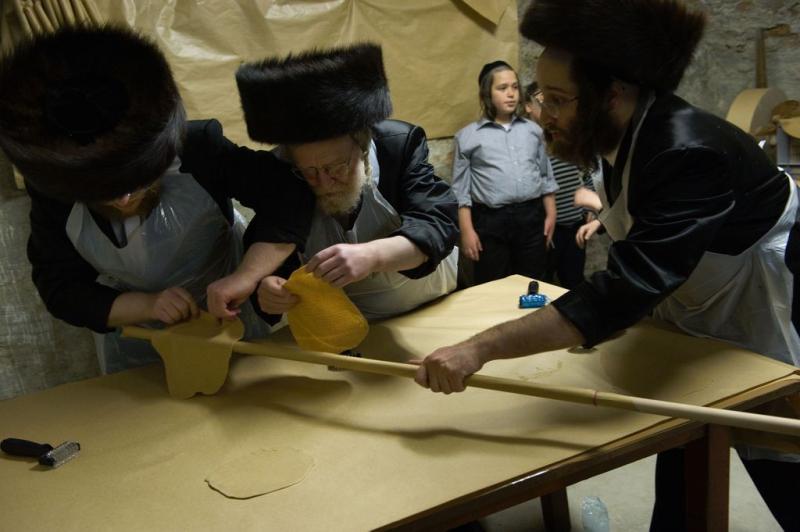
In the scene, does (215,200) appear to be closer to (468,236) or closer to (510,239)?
(468,236)

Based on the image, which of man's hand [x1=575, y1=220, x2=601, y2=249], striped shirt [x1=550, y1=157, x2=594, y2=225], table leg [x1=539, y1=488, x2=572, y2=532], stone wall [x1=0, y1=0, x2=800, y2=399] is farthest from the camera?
striped shirt [x1=550, y1=157, x2=594, y2=225]

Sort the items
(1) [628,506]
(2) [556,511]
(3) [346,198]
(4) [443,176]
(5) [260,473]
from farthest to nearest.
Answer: (4) [443,176]
(1) [628,506]
(2) [556,511]
(3) [346,198]
(5) [260,473]

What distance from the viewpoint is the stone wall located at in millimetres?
2559

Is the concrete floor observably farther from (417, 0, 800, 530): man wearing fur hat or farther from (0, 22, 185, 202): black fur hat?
(0, 22, 185, 202): black fur hat

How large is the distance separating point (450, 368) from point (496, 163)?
7.48ft

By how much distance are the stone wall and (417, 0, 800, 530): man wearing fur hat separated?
2088 millimetres

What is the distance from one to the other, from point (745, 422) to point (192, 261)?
132 cm

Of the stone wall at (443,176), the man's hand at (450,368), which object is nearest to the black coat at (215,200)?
the man's hand at (450,368)

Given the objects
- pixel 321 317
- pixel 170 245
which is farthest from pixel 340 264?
pixel 170 245

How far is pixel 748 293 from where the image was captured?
137 cm

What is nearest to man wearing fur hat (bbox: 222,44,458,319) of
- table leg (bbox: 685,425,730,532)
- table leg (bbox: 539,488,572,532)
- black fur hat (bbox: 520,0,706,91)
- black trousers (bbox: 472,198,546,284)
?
black fur hat (bbox: 520,0,706,91)

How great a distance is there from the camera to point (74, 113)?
48.1 inches

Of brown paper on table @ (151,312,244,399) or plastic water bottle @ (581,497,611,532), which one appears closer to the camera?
brown paper on table @ (151,312,244,399)

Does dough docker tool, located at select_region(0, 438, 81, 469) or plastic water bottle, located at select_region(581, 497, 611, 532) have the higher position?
dough docker tool, located at select_region(0, 438, 81, 469)
